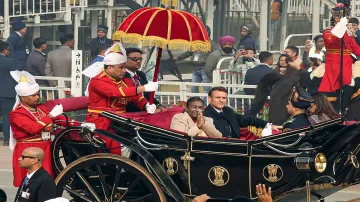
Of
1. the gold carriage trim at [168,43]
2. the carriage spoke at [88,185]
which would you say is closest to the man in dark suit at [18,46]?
the gold carriage trim at [168,43]

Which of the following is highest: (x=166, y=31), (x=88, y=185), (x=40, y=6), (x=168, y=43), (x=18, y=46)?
(x=40, y=6)

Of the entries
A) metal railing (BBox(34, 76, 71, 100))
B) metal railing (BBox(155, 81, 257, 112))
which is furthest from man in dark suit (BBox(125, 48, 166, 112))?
metal railing (BBox(34, 76, 71, 100))

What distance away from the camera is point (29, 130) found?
11750mm

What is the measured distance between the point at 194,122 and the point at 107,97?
35.7 inches

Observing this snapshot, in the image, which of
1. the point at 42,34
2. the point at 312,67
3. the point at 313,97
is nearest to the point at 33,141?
the point at 313,97

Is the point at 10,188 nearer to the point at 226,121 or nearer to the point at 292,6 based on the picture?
the point at 226,121

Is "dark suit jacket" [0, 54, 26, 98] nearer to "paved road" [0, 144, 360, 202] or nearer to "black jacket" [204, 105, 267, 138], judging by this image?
"paved road" [0, 144, 360, 202]

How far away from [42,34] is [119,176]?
65.8 feet

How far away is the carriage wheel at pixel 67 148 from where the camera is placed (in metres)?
11.6

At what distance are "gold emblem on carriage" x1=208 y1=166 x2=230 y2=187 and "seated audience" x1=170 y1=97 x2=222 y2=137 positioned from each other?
631 mm

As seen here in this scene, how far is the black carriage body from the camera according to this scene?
10617mm

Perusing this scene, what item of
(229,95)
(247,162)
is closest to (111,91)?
(247,162)

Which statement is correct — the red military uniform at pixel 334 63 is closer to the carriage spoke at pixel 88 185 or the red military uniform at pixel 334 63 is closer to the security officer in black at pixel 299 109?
the security officer in black at pixel 299 109

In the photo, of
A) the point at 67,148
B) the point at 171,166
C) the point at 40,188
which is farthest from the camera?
the point at 67,148
